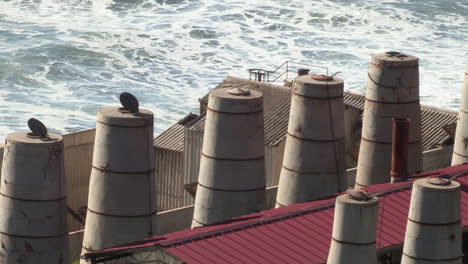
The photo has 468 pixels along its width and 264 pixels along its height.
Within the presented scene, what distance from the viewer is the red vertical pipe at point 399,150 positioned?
42.7 metres

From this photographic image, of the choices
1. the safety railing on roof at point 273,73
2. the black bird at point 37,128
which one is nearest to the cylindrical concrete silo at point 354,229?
the black bird at point 37,128

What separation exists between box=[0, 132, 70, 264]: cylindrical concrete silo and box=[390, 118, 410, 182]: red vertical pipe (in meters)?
10.1

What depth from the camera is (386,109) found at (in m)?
44.8

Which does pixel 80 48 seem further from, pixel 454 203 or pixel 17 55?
pixel 454 203

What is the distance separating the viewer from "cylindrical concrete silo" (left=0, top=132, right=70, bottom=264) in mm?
37719

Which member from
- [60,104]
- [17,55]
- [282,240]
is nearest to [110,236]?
[282,240]

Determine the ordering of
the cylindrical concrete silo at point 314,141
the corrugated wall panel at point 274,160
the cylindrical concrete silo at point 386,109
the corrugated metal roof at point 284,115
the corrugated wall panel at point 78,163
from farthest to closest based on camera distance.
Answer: the corrugated metal roof at point 284,115, the corrugated wall panel at point 78,163, the corrugated wall panel at point 274,160, the cylindrical concrete silo at point 386,109, the cylindrical concrete silo at point 314,141

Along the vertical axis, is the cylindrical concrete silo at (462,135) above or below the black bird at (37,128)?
below

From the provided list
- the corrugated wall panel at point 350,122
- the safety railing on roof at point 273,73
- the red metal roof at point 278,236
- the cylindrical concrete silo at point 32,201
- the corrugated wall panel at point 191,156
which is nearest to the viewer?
the red metal roof at point 278,236

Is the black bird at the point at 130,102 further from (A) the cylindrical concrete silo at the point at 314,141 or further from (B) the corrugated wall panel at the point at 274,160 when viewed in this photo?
(B) the corrugated wall panel at the point at 274,160

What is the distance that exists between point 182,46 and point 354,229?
7247 centimetres

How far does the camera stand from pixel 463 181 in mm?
40250

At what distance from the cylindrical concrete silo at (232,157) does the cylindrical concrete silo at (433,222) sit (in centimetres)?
817

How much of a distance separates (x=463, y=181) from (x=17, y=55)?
202 feet
